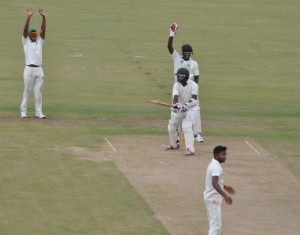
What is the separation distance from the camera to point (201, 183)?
2416cm

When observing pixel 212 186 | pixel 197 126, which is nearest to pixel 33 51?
pixel 197 126

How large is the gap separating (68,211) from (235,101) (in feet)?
42.7

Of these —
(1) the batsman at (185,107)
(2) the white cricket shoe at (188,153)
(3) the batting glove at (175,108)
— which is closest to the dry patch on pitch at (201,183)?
(2) the white cricket shoe at (188,153)

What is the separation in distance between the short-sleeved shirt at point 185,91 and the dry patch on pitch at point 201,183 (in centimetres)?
131

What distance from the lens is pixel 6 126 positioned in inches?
1158

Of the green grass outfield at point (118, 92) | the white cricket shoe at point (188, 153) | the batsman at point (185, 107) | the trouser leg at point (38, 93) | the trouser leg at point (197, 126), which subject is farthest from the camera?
the trouser leg at point (38, 93)

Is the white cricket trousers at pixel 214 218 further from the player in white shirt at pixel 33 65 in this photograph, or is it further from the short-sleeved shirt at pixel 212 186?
the player in white shirt at pixel 33 65

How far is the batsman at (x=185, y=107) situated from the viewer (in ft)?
86.7

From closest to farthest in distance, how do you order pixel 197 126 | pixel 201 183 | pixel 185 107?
1. pixel 201 183
2. pixel 185 107
3. pixel 197 126

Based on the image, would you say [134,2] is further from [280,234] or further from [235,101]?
[280,234]

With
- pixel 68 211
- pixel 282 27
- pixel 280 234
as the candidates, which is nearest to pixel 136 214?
pixel 68 211

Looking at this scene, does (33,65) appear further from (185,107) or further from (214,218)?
(214,218)

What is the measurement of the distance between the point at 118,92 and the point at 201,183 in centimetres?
1099

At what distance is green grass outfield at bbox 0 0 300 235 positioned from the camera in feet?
73.6
